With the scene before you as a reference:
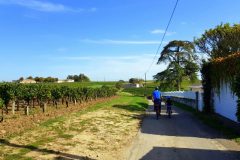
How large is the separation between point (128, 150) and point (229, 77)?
1244 centimetres

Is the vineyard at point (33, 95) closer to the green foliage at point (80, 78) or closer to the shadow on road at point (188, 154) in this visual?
the shadow on road at point (188, 154)

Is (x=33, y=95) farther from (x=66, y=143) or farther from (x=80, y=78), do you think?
(x=80, y=78)

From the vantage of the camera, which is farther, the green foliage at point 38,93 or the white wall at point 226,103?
the green foliage at point 38,93

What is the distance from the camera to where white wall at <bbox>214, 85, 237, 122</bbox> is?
21692 millimetres

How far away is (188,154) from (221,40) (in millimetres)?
39556

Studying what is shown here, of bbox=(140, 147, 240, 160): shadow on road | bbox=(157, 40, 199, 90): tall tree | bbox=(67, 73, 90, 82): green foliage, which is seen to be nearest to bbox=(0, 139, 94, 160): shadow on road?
bbox=(140, 147, 240, 160): shadow on road

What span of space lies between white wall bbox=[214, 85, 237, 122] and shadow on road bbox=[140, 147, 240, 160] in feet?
34.0

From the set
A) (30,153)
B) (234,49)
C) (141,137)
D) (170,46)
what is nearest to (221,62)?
(141,137)

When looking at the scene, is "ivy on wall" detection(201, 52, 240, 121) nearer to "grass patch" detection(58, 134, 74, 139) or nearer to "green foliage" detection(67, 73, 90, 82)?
"grass patch" detection(58, 134, 74, 139)

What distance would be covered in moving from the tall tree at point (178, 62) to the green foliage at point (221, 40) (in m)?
29.5

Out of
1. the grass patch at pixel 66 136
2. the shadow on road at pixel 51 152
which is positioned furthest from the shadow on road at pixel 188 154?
the grass patch at pixel 66 136

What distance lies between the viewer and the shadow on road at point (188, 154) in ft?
34.8

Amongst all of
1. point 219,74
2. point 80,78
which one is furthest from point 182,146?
point 80,78

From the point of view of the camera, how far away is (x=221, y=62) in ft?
78.6
